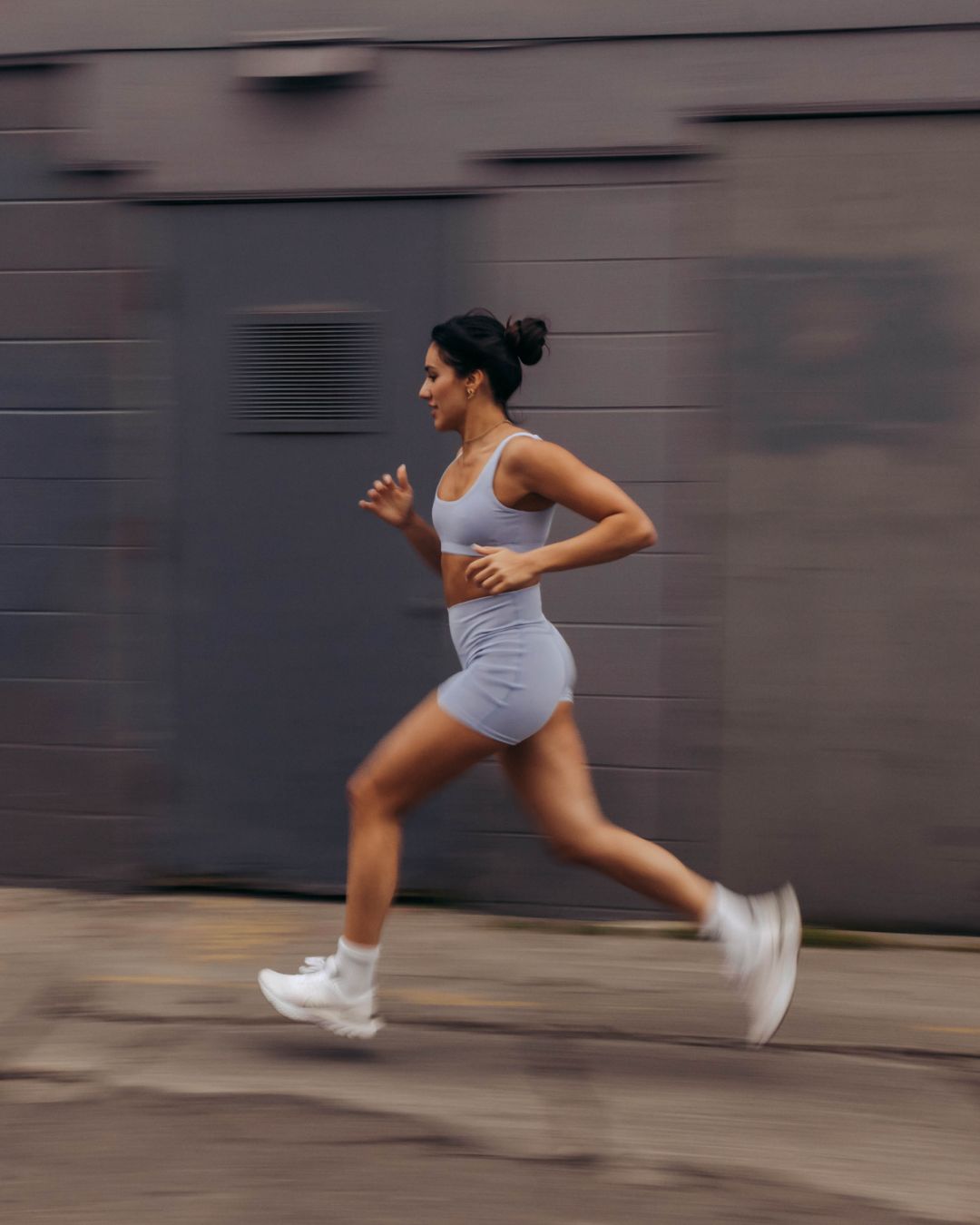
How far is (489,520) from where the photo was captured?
3781mm

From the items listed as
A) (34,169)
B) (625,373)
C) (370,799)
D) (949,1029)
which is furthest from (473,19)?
(949,1029)

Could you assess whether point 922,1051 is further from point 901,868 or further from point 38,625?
point 38,625

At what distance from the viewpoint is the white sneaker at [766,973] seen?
3789 millimetres

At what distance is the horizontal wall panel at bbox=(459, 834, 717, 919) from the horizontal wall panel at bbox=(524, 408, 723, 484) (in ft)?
4.26

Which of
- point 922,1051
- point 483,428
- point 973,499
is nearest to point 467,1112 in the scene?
point 922,1051

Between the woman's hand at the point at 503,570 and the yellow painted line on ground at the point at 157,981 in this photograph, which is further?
the yellow painted line on ground at the point at 157,981

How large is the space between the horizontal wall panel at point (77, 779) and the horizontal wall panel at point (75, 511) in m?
0.74

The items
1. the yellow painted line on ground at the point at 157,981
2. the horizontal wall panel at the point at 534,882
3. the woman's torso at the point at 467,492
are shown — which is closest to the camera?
the woman's torso at the point at 467,492

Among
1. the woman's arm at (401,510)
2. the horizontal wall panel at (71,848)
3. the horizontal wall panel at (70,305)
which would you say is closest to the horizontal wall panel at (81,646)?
the horizontal wall panel at (71,848)

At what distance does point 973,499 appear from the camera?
16.1 feet

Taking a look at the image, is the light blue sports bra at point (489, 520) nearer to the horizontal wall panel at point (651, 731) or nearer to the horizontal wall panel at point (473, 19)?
the horizontal wall panel at point (651, 731)

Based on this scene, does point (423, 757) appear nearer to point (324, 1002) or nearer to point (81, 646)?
point (324, 1002)

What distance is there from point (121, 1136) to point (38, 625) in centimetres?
238

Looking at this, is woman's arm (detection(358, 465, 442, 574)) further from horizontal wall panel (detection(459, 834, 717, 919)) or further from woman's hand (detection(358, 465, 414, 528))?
horizontal wall panel (detection(459, 834, 717, 919))
